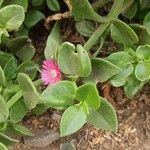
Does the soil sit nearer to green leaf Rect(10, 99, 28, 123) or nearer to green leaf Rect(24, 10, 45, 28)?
green leaf Rect(24, 10, 45, 28)

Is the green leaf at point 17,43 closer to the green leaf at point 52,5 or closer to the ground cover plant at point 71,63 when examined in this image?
the ground cover plant at point 71,63

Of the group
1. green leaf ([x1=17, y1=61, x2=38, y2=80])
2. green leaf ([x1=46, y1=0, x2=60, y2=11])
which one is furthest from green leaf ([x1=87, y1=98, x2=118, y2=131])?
green leaf ([x1=46, y1=0, x2=60, y2=11])

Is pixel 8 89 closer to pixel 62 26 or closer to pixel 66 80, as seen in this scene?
pixel 66 80

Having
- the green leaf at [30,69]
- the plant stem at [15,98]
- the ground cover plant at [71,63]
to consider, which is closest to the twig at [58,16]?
the ground cover plant at [71,63]

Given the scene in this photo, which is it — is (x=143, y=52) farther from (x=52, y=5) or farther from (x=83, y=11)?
(x=52, y=5)

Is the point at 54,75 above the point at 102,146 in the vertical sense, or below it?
above

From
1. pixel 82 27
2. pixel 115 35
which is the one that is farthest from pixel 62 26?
pixel 115 35

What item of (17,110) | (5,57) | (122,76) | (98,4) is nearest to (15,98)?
(17,110)
